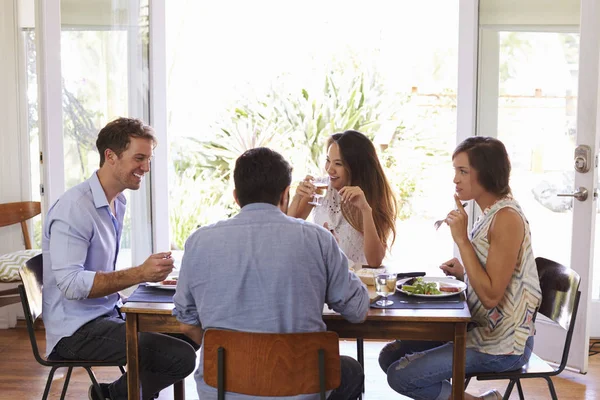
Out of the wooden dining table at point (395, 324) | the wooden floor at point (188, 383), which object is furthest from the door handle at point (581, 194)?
the wooden dining table at point (395, 324)

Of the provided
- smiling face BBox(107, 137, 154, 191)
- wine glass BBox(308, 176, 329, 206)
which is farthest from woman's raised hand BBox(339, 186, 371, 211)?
smiling face BBox(107, 137, 154, 191)

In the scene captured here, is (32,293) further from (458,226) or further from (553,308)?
(553,308)

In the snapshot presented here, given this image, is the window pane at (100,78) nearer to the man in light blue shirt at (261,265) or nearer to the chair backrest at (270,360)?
the man in light blue shirt at (261,265)

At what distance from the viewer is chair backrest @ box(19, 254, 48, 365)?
Answer: 8.03 ft

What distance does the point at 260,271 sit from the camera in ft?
6.20

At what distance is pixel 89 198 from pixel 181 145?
209 inches

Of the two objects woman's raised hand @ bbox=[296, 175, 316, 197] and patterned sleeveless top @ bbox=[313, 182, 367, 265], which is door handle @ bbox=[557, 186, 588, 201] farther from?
woman's raised hand @ bbox=[296, 175, 316, 197]

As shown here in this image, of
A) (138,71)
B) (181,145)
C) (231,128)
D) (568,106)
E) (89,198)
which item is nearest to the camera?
(89,198)

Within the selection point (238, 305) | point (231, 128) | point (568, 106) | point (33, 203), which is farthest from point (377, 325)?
point (231, 128)

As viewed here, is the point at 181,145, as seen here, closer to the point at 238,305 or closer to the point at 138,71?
the point at 138,71

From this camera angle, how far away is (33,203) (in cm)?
438

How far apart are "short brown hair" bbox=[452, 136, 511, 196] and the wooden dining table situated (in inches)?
16.7

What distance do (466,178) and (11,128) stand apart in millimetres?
3000

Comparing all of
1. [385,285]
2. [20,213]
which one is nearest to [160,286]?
[385,285]
